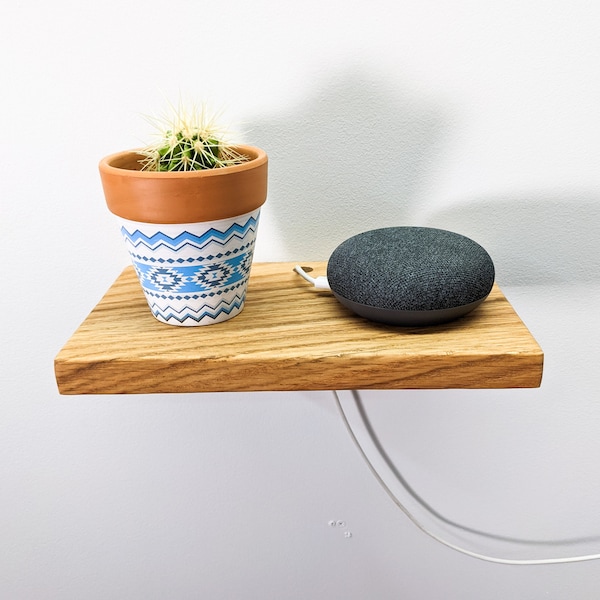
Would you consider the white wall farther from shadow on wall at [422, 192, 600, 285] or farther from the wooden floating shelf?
the wooden floating shelf

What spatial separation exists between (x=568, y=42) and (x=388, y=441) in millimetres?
424

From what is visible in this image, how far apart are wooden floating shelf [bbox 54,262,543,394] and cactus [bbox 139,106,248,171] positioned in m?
0.12

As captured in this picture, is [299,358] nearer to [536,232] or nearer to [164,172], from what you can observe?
[164,172]

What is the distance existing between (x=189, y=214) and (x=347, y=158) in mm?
200

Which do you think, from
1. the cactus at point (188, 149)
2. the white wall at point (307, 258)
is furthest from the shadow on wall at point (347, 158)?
the cactus at point (188, 149)

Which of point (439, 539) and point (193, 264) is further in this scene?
point (439, 539)

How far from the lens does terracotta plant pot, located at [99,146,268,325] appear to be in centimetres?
43

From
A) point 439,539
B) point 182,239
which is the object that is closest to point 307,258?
point 182,239

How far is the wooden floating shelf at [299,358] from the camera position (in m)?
0.43

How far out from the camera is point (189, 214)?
429 mm

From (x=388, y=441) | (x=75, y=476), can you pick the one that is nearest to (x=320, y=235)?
(x=388, y=441)

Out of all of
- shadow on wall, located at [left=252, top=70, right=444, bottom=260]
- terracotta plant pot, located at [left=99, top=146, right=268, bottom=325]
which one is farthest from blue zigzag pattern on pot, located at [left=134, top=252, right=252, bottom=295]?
shadow on wall, located at [left=252, top=70, right=444, bottom=260]

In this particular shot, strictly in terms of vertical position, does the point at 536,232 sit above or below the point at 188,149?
below

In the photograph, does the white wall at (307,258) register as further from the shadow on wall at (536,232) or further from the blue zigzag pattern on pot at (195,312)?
the blue zigzag pattern on pot at (195,312)
